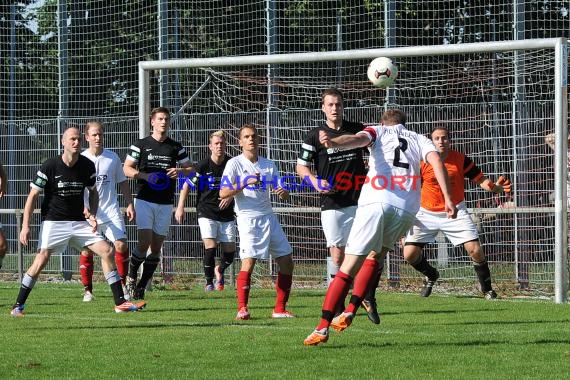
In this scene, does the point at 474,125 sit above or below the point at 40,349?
above

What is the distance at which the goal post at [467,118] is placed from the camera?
52.2ft

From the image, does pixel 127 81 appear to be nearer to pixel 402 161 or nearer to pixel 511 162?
pixel 511 162

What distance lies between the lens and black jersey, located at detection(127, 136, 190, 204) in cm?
1476

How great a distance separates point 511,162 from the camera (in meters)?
16.3

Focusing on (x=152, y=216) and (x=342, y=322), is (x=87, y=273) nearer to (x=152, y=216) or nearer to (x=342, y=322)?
(x=152, y=216)

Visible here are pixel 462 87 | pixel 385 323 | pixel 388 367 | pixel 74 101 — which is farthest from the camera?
pixel 74 101

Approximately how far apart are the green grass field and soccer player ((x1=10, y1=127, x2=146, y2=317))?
0.38 meters

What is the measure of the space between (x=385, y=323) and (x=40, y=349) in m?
3.58

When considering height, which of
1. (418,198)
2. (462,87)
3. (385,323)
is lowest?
(385,323)

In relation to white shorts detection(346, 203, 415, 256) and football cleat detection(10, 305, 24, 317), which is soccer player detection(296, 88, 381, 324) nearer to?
white shorts detection(346, 203, 415, 256)

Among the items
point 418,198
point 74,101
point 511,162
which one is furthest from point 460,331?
point 74,101

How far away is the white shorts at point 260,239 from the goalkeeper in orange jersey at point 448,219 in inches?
117

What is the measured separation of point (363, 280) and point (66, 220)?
432 centimetres

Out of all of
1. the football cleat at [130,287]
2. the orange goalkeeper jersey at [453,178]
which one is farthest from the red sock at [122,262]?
the orange goalkeeper jersey at [453,178]
